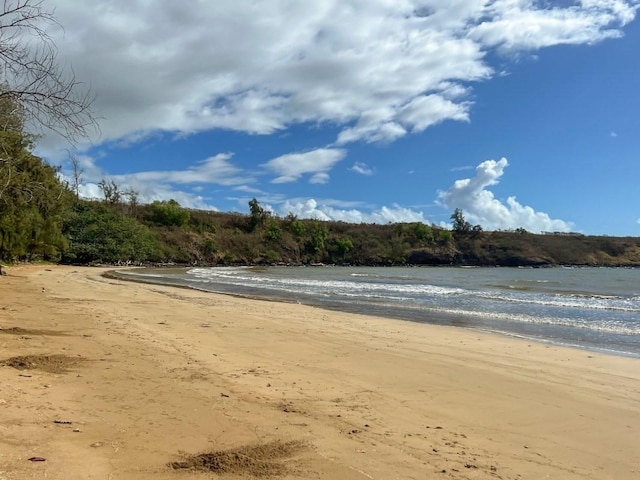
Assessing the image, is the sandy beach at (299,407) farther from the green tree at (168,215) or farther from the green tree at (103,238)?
the green tree at (168,215)

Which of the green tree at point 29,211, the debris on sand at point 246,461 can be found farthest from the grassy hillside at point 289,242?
the debris on sand at point 246,461

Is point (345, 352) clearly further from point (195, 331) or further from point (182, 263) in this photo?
point (182, 263)

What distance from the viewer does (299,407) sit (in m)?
5.87

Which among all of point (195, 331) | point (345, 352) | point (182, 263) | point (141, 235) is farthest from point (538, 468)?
point (182, 263)

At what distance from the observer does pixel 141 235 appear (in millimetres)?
70562

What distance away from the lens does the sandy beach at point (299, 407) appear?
4176 mm

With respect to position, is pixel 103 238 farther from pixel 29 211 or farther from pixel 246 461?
pixel 246 461

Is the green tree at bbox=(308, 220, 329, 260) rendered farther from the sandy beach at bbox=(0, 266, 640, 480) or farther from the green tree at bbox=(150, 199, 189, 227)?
the sandy beach at bbox=(0, 266, 640, 480)

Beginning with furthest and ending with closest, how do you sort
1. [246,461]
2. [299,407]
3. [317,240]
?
[317,240]
[299,407]
[246,461]

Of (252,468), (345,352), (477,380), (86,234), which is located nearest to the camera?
(252,468)

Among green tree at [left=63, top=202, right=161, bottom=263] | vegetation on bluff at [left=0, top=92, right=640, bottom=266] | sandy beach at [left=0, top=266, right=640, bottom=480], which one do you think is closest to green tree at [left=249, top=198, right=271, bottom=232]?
vegetation on bluff at [left=0, top=92, right=640, bottom=266]

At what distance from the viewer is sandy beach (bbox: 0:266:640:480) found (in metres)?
4.18

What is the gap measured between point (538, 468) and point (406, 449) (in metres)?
1.19

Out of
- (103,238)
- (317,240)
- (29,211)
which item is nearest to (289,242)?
(317,240)
